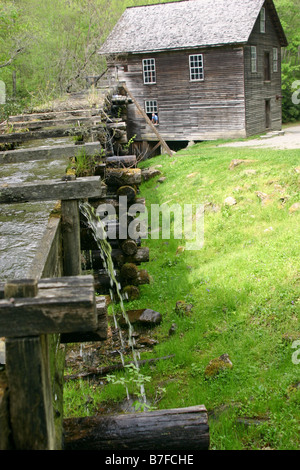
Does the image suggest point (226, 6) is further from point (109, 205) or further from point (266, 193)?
point (109, 205)

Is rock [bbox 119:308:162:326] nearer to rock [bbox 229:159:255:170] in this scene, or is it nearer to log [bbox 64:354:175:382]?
log [bbox 64:354:175:382]

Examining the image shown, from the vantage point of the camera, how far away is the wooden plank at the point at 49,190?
4.14 meters

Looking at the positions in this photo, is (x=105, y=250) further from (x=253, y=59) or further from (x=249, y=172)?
(x=253, y=59)

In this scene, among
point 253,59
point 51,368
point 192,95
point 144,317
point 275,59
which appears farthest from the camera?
point 275,59

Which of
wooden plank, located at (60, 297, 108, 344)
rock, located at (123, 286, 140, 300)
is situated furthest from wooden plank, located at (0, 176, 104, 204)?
rock, located at (123, 286, 140, 300)

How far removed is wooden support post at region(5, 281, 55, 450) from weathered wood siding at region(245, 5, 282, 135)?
23862 millimetres

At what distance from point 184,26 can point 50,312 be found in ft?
86.1

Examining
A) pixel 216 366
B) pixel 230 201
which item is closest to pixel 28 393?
pixel 216 366

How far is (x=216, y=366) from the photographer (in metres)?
6.20

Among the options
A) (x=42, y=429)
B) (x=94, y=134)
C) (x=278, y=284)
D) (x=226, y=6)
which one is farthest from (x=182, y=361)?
(x=226, y=6)

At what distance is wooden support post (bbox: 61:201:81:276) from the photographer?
15.2 feet

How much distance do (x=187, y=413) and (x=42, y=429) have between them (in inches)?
37.2

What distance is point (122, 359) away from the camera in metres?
6.77

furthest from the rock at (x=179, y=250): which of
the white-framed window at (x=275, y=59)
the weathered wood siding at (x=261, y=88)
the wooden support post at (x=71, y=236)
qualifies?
the white-framed window at (x=275, y=59)
